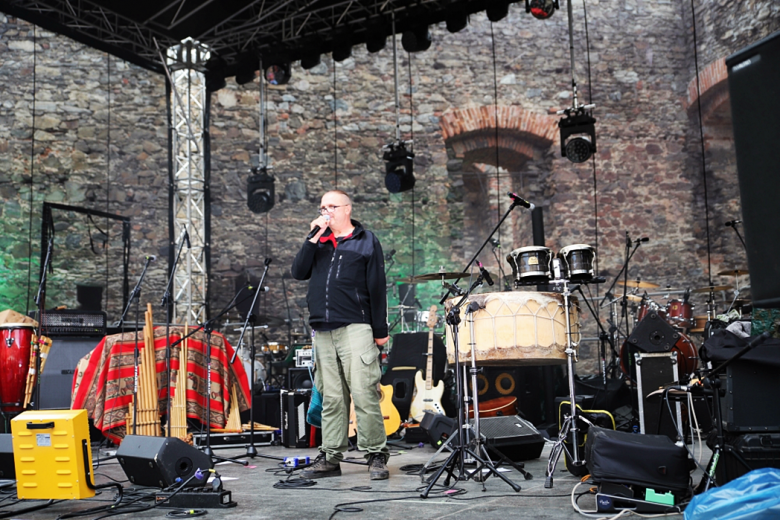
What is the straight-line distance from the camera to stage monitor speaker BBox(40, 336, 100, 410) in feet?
20.5

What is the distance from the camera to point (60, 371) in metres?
6.33

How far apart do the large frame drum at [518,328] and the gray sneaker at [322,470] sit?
3.14 ft

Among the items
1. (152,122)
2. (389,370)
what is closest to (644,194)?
(389,370)

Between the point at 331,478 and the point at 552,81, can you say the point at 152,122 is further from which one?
the point at 331,478

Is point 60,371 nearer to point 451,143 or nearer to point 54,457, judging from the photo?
point 54,457

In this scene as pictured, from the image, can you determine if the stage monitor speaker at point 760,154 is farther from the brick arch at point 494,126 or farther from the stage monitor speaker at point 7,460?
the brick arch at point 494,126

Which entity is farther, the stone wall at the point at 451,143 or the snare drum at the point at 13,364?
the stone wall at the point at 451,143

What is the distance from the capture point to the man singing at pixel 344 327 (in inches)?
157

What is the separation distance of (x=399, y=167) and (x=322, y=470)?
6208 mm

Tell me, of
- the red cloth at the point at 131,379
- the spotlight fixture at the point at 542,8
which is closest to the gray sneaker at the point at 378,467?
the red cloth at the point at 131,379

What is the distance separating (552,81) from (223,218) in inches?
220

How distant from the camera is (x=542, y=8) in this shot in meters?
8.40

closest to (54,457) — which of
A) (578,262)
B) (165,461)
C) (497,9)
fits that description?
(165,461)

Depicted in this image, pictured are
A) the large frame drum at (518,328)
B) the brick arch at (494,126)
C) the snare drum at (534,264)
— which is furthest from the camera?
the brick arch at (494,126)
